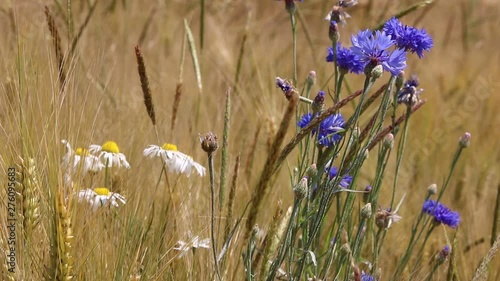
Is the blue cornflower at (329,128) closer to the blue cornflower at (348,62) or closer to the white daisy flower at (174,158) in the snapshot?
the blue cornflower at (348,62)

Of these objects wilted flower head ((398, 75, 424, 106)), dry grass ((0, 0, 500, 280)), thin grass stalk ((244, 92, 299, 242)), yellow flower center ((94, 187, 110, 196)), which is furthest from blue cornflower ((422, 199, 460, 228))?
yellow flower center ((94, 187, 110, 196))

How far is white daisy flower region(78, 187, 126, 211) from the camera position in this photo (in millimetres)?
1172

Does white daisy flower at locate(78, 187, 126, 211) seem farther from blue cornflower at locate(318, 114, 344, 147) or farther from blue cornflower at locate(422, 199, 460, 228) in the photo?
blue cornflower at locate(422, 199, 460, 228)

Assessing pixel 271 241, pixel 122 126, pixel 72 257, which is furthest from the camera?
pixel 122 126

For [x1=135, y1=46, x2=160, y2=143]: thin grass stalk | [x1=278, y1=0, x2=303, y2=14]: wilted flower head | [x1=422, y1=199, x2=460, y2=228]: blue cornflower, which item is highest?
[x1=278, y1=0, x2=303, y2=14]: wilted flower head

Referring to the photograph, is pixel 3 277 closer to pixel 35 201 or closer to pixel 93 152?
pixel 35 201

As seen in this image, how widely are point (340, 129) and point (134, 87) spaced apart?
54.5 inches

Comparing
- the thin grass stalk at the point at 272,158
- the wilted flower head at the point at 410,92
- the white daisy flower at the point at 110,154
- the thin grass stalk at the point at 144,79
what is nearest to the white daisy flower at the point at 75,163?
the white daisy flower at the point at 110,154

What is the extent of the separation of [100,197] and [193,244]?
0.54 ft

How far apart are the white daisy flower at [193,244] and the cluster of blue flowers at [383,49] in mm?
350

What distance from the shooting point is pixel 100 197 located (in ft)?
4.17

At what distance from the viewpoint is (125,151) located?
1.52 metres

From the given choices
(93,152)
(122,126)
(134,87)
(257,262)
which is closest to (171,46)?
(134,87)

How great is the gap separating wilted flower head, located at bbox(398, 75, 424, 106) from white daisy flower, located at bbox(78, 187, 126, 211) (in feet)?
1.71
